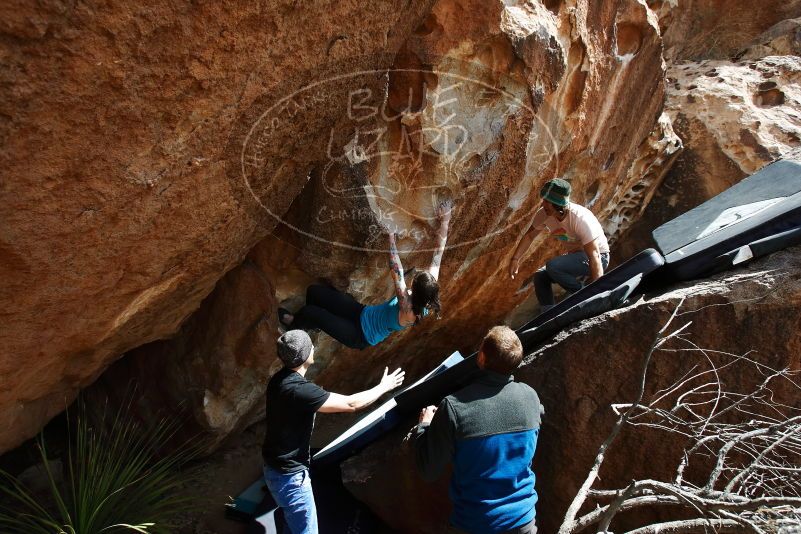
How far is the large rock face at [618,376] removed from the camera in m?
3.03

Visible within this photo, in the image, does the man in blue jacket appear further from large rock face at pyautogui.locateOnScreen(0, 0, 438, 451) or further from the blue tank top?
large rock face at pyautogui.locateOnScreen(0, 0, 438, 451)

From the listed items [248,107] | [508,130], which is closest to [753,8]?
[508,130]

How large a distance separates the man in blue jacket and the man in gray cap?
0.45 meters

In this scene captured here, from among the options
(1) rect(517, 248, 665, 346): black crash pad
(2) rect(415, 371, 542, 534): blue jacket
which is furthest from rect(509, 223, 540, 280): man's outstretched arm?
(2) rect(415, 371, 542, 534): blue jacket

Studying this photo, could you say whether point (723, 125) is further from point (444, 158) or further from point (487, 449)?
point (487, 449)

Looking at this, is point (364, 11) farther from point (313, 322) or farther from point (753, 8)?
point (753, 8)

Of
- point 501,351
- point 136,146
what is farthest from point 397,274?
point 136,146

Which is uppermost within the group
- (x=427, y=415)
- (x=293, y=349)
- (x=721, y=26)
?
(x=721, y=26)

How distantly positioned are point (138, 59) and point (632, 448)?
2.98 m

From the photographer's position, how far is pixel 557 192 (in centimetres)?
382

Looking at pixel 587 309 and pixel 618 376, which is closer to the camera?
pixel 618 376

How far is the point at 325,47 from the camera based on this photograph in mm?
2840

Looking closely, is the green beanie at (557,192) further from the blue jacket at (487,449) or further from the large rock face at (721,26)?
the large rock face at (721,26)

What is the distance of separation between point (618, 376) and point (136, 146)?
2.58 metres
